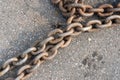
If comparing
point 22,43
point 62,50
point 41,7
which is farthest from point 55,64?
point 41,7

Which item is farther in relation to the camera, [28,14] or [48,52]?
[28,14]

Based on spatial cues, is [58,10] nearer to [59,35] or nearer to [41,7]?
[41,7]

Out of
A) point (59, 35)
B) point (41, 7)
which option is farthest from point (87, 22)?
point (41, 7)

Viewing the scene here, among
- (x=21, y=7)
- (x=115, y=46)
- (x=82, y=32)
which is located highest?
(x=21, y=7)

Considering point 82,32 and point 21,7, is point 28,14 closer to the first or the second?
point 21,7

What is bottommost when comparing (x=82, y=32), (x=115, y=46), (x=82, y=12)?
(x=115, y=46)

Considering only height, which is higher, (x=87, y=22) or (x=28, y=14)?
(x=28, y=14)
